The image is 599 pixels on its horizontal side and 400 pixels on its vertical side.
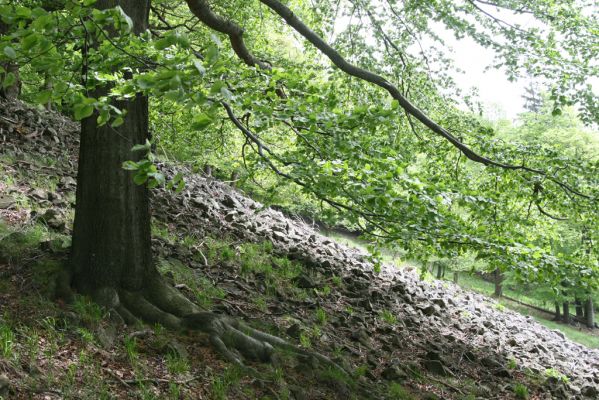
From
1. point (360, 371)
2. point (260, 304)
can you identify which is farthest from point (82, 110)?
point (260, 304)

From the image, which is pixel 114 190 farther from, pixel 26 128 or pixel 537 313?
pixel 537 313

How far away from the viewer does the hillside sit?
471cm

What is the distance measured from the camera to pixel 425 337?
9.57 m

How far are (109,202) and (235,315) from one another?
253 centimetres

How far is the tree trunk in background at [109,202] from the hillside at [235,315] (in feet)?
1.42

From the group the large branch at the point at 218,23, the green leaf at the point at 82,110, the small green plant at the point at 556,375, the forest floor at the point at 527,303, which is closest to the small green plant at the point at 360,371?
the large branch at the point at 218,23

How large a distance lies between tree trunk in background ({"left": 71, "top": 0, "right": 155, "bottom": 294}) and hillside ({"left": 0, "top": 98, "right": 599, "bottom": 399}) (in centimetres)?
43

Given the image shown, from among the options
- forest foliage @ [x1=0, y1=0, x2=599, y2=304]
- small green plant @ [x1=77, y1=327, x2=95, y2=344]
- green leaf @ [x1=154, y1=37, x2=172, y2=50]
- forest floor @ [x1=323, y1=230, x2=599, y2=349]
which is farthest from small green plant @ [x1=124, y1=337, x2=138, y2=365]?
forest floor @ [x1=323, y1=230, x2=599, y2=349]

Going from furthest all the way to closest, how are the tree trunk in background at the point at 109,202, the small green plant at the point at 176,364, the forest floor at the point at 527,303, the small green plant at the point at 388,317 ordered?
the forest floor at the point at 527,303
the small green plant at the point at 388,317
the tree trunk in background at the point at 109,202
the small green plant at the point at 176,364

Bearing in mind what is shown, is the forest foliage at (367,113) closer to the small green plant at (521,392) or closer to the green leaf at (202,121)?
the green leaf at (202,121)

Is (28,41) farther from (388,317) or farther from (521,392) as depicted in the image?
(521,392)

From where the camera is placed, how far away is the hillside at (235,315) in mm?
4715

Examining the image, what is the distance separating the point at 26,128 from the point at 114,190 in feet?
19.1

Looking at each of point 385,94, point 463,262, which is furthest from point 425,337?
point 463,262
